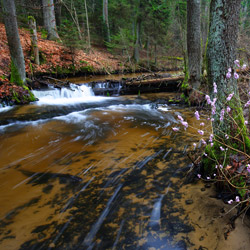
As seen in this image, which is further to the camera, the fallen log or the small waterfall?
the fallen log

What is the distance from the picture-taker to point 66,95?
A: 1012 cm

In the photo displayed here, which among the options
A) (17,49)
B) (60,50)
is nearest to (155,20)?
(60,50)

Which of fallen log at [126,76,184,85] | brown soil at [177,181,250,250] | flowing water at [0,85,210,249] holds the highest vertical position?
fallen log at [126,76,184,85]

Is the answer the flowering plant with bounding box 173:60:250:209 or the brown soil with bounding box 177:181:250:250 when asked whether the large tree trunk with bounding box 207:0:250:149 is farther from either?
the brown soil with bounding box 177:181:250:250

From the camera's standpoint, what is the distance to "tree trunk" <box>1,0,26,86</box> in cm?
748

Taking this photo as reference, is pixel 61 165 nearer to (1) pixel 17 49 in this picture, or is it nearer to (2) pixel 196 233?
(2) pixel 196 233

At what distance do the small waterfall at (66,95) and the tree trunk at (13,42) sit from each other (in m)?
1.12

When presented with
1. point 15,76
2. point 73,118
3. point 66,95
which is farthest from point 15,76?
point 73,118

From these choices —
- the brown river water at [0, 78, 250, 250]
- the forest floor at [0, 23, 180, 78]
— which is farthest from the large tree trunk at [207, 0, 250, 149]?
the forest floor at [0, 23, 180, 78]

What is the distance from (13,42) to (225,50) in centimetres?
848

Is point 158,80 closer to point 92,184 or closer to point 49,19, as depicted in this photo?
point 92,184

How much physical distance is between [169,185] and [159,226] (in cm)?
83

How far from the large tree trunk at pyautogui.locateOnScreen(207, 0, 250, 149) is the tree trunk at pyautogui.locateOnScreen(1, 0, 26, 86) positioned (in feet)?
26.7

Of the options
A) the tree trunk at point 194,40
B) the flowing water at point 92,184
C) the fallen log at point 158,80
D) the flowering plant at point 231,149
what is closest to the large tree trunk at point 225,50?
the flowering plant at point 231,149
